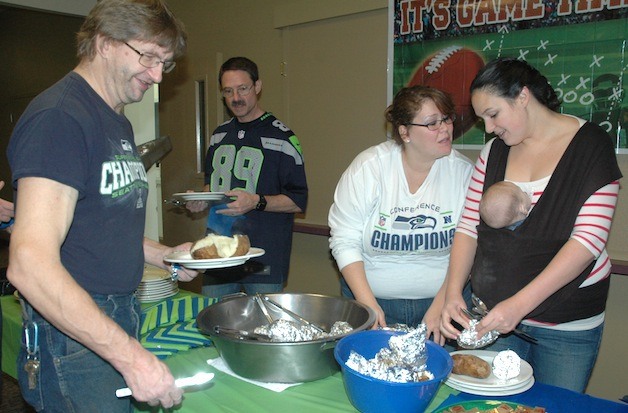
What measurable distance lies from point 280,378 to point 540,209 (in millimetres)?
846

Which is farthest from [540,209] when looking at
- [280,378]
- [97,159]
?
[97,159]

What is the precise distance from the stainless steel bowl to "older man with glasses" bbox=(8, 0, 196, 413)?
0.21 metres

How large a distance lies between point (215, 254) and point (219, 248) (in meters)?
0.05

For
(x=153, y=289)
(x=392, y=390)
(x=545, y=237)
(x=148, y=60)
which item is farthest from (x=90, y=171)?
(x=545, y=237)

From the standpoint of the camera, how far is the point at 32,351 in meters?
1.10

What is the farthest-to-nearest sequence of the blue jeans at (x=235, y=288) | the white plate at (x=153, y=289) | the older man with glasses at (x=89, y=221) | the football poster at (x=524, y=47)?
the blue jeans at (x=235, y=288) → the football poster at (x=524, y=47) → the white plate at (x=153, y=289) → the older man with glasses at (x=89, y=221)

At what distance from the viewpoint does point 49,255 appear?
0.92 meters

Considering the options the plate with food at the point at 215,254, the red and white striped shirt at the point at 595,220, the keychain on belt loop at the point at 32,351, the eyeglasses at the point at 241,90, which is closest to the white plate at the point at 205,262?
the plate with food at the point at 215,254

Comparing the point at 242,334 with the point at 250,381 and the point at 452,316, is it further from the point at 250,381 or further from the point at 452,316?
the point at 452,316

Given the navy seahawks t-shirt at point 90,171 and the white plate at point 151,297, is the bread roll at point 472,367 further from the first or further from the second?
the white plate at point 151,297

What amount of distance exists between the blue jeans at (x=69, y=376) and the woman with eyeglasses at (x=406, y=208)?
84cm

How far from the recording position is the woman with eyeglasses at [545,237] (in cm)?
140

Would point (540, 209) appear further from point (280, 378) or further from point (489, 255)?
point (280, 378)

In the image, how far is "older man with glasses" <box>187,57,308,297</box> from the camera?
2.54 meters
